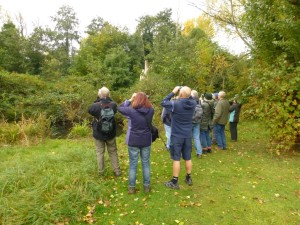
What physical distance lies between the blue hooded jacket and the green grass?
1.21m

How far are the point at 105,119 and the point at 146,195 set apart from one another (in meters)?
1.70

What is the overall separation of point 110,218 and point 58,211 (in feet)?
2.77

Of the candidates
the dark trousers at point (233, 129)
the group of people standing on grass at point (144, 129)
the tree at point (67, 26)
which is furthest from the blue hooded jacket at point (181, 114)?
the tree at point (67, 26)

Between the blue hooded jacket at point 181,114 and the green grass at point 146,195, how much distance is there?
3.97 ft

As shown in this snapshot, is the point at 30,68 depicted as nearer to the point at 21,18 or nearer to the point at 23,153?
the point at 21,18

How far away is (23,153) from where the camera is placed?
8.43m

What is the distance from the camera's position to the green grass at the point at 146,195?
14.2 feet

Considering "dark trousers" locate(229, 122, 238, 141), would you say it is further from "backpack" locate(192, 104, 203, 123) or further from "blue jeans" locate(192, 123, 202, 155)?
"backpack" locate(192, 104, 203, 123)

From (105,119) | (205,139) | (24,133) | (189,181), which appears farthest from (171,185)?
(24,133)

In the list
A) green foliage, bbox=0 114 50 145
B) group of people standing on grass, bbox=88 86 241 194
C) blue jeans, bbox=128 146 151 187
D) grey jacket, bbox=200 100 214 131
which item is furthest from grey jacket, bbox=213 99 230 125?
green foliage, bbox=0 114 50 145

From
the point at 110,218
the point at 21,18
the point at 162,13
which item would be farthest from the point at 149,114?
the point at 21,18

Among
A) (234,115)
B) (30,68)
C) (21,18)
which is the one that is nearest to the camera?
(234,115)

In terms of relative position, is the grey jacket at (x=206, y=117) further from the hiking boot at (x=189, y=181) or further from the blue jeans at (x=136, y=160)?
the blue jeans at (x=136, y=160)

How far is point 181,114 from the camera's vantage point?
5.19m
